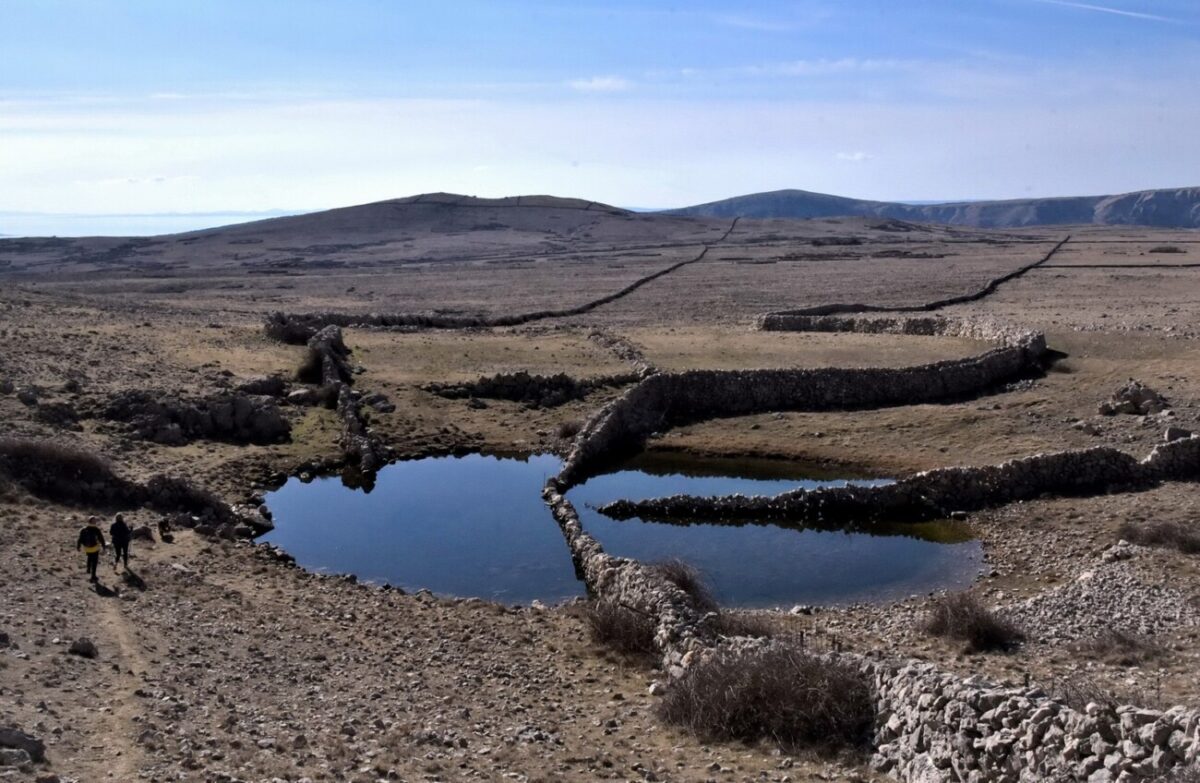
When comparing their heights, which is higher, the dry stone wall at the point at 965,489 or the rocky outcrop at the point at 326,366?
the rocky outcrop at the point at 326,366

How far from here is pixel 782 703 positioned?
11.7 meters

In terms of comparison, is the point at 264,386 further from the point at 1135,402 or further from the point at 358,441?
the point at 1135,402

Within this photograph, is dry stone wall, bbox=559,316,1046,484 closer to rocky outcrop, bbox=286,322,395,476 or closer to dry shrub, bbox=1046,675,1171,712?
rocky outcrop, bbox=286,322,395,476

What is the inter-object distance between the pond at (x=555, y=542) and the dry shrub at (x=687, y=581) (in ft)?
8.71

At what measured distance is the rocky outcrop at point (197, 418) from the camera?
27.2 metres

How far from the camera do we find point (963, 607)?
16.2m

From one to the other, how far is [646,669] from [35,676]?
7603mm

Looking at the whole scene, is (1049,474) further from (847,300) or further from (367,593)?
(847,300)

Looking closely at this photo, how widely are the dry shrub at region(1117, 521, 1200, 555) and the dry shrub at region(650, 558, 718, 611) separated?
860cm

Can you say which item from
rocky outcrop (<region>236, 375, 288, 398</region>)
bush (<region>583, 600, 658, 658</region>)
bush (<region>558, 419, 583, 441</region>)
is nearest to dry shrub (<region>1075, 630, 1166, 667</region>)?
bush (<region>583, 600, 658, 658</region>)

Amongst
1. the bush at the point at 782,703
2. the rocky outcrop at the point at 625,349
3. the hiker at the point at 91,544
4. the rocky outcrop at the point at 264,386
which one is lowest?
the bush at the point at 782,703

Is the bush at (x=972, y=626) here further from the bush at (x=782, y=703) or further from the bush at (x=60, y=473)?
the bush at (x=60, y=473)

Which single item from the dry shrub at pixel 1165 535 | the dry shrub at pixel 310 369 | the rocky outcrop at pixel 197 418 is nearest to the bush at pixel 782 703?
the dry shrub at pixel 1165 535

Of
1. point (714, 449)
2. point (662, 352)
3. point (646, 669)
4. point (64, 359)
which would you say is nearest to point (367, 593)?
point (646, 669)
